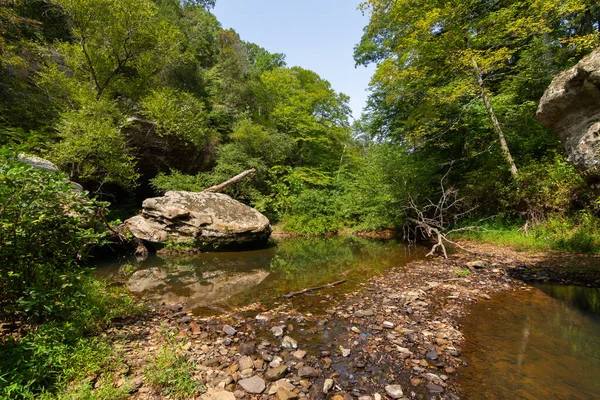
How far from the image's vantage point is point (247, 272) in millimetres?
8578

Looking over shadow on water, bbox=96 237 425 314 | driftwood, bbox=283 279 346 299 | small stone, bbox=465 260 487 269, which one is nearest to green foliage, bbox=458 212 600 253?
small stone, bbox=465 260 487 269

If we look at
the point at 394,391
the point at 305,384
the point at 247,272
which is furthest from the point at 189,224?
the point at 394,391

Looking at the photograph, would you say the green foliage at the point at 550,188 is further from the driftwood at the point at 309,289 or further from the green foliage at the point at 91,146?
the green foliage at the point at 91,146

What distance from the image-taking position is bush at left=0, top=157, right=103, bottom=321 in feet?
8.67

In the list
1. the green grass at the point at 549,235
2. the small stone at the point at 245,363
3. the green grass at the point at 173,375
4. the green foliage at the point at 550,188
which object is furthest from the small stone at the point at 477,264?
the green grass at the point at 173,375

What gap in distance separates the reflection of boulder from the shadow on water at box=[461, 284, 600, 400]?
5.14 meters

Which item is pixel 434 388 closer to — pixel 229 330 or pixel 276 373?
pixel 276 373

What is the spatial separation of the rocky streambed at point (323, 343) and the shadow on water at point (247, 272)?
0.75 metres

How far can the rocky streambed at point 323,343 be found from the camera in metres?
2.93

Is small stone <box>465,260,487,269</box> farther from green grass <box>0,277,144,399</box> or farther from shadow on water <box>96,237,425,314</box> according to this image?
green grass <box>0,277,144,399</box>

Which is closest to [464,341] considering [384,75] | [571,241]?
[571,241]

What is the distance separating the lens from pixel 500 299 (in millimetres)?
5426

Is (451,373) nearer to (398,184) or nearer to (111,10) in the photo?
(398,184)

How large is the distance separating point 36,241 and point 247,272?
606 cm
